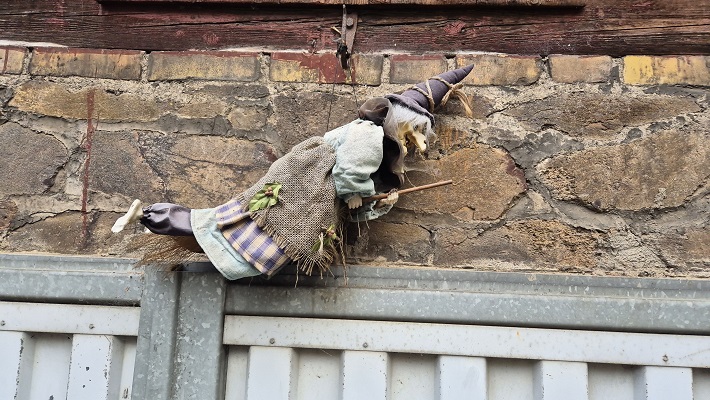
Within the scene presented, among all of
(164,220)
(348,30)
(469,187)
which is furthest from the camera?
(348,30)

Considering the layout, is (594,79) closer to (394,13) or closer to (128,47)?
(394,13)

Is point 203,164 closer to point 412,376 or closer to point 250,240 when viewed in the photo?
point 250,240

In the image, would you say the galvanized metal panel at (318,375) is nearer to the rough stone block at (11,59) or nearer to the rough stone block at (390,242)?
the rough stone block at (390,242)

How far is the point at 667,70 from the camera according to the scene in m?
1.52

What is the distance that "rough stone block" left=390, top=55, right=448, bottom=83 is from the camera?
5.11 feet

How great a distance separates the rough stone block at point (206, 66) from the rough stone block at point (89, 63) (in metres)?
0.06

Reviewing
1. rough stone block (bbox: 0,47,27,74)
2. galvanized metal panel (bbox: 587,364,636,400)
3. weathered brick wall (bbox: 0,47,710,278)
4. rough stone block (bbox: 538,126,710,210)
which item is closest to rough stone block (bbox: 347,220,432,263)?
weathered brick wall (bbox: 0,47,710,278)

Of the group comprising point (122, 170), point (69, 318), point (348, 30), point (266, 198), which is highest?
point (348, 30)

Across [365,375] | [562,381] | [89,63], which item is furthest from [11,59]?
[562,381]

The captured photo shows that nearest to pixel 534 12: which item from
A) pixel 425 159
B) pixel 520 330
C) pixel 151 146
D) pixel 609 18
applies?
pixel 609 18

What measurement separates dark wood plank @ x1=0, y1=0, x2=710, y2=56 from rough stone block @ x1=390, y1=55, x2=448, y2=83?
0.04m

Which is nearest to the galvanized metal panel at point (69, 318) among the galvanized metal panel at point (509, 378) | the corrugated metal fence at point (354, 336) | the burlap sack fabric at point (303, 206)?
the corrugated metal fence at point (354, 336)

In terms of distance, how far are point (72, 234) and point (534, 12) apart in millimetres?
1302

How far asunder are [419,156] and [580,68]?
467 millimetres
